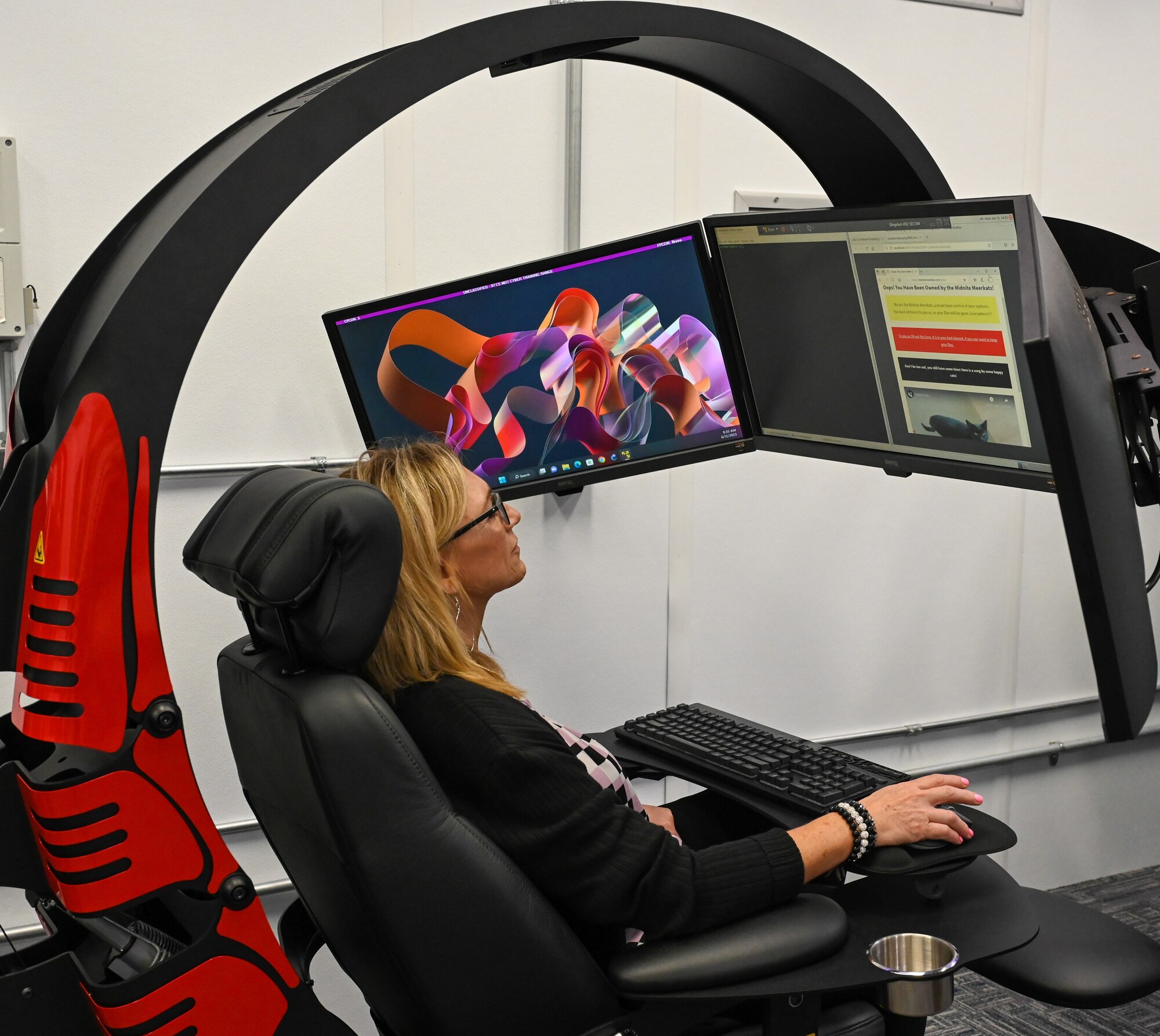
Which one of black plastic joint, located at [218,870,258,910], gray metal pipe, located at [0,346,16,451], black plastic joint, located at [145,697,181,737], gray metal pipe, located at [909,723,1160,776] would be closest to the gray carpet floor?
gray metal pipe, located at [909,723,1160,776]

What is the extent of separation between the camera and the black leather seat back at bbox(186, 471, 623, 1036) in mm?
1093

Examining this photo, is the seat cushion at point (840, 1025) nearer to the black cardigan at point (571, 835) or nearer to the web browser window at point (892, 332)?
the black cardigan at point (571, 835)

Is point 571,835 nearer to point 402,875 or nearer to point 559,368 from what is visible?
point 402,875

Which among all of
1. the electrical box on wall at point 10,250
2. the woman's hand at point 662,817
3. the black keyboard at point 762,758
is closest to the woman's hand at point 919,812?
the black keyboard at point 762,758

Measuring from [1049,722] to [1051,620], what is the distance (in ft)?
0.93

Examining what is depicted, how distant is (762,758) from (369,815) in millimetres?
762

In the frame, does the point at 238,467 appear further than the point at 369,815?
Yes

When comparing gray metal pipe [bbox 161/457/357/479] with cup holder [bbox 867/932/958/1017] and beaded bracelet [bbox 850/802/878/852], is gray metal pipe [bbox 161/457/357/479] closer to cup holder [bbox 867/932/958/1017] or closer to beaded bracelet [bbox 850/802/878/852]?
beaded bracelet [bbox 850/802/878/852]

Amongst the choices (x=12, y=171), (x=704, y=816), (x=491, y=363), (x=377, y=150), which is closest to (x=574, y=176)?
(x=377, y=150)

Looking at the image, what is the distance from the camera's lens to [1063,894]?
3.05 meters

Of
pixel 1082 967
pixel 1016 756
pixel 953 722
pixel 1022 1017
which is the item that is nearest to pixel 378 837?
pixel 1082 967

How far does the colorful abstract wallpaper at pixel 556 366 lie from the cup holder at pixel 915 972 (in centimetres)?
84

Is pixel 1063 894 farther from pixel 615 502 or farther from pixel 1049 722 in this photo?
pixel 615 502

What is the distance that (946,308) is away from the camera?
1440 mm
